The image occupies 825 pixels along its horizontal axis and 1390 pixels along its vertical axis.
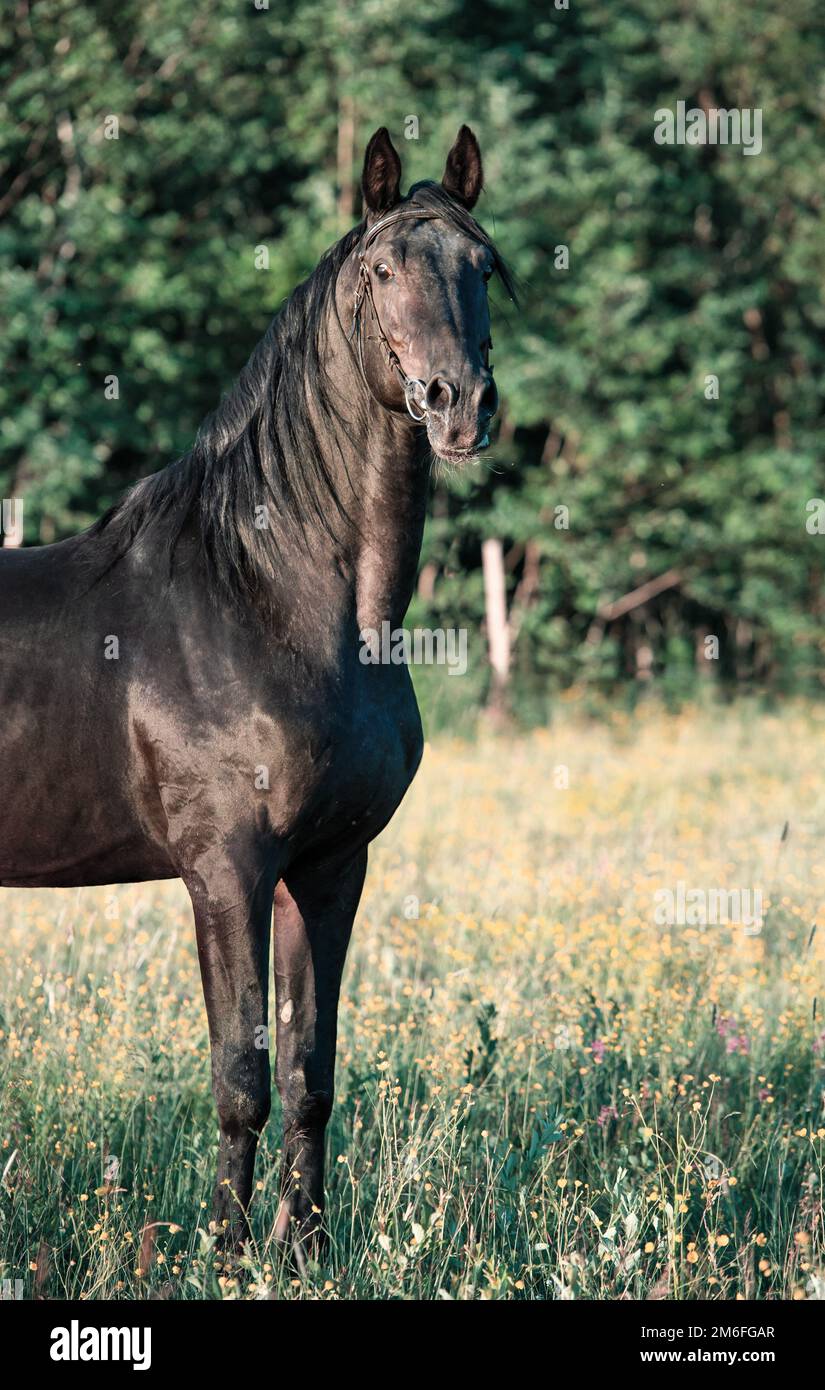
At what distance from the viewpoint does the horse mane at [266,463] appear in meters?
3.76

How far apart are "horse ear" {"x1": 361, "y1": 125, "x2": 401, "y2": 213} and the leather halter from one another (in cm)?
6

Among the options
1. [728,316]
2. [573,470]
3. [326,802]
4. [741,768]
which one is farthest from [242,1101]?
[728,316]

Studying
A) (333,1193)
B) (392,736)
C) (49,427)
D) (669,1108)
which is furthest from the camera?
(49,427)

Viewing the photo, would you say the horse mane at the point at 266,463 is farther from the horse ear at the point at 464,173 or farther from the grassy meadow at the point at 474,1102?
the grassy meadow at the point at 474,1102

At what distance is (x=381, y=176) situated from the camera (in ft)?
11.9

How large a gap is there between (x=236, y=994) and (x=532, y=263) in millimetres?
13660

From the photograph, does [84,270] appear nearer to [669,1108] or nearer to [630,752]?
[630,752]

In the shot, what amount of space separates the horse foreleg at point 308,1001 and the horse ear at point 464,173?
70.3 inches

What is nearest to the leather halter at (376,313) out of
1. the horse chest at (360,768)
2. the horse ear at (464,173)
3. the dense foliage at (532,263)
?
the horse ear at (464,173)

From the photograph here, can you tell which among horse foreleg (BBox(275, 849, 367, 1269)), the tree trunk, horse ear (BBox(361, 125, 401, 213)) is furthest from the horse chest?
the tree trunk

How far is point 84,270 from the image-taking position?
47.3 ft

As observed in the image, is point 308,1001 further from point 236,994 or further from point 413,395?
point 413,395

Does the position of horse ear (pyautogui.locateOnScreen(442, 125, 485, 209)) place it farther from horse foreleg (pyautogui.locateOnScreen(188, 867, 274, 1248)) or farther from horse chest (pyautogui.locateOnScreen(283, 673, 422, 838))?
horse foreleg (pyautogui.locateOnScreen(188, 867, 274, 1248))

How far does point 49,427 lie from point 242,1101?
11640 mm
